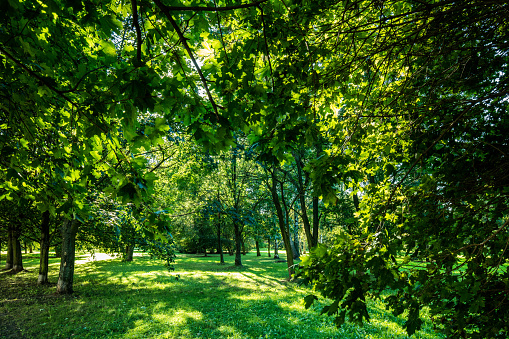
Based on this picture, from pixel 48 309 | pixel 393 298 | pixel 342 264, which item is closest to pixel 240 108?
pixel 342 264

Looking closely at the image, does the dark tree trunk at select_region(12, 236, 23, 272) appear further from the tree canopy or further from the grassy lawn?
the tree canopy

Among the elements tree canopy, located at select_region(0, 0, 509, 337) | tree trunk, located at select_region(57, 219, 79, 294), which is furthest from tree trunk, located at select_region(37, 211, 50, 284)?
tree canopy, located at select_region(0, 0, 509, 337)

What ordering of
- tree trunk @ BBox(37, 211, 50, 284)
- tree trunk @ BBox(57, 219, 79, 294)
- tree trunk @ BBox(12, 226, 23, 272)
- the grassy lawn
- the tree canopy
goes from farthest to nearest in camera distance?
tree trunk @ BBox(12, 226, 23, 272), tree trunk @ BBox(37, 211, 50, 284), tree trunk @ BBox(57, 219, 79, 294), the grassy lawn, the tree canopy

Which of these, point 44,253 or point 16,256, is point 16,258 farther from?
point 44,253

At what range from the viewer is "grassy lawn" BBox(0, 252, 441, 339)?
6.03 m

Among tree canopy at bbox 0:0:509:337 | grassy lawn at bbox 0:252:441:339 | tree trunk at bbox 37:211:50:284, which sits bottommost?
grassy lawn at bbox 0:252:441:339

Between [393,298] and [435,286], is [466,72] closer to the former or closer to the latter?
[435,286]

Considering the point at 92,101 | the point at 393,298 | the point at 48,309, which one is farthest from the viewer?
the point at 48,309

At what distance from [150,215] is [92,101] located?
1.27 m

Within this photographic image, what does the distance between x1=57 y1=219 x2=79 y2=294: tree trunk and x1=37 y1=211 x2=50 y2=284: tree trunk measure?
106 inches

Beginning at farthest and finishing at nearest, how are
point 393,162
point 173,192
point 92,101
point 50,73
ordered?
point 173,192 → point 393,162 → point 50,73 → point 92,101

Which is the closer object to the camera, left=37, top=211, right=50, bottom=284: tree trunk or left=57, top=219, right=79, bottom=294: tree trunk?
left=57, top=219, right=79, bottom=294: tree trunk

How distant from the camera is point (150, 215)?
271cm

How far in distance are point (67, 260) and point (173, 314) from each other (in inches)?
218
